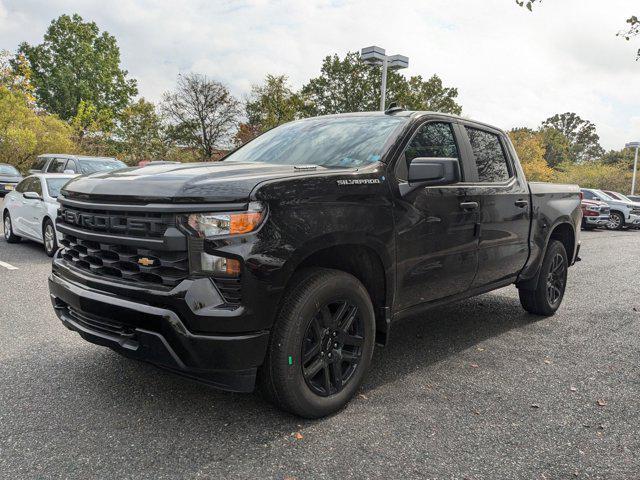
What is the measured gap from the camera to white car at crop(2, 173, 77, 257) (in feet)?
27.5

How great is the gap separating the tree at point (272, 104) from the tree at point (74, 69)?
1863cm

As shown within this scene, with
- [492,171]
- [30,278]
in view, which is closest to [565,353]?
[492,171]

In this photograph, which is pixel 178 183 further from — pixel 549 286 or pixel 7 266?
pixel 7 266

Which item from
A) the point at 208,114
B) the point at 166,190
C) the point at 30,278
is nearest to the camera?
the point at 166,190

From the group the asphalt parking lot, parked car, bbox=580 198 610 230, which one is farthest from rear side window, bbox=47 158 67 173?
parked car, bbox=580 198 610 230

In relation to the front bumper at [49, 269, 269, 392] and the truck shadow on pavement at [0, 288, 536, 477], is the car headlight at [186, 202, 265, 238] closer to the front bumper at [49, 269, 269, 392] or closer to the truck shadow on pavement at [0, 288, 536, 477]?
the front bumper at [49, 269, 269, 392]

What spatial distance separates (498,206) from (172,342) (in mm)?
2939

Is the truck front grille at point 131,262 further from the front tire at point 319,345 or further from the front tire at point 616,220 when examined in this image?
the front tire at point 616,220

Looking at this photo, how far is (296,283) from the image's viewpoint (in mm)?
2840

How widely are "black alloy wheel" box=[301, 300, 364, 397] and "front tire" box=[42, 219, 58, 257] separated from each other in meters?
6.66

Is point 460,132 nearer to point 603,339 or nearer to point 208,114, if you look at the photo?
point 603,339

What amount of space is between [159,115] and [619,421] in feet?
137

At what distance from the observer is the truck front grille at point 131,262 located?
258 centimetres

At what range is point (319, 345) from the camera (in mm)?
2941
